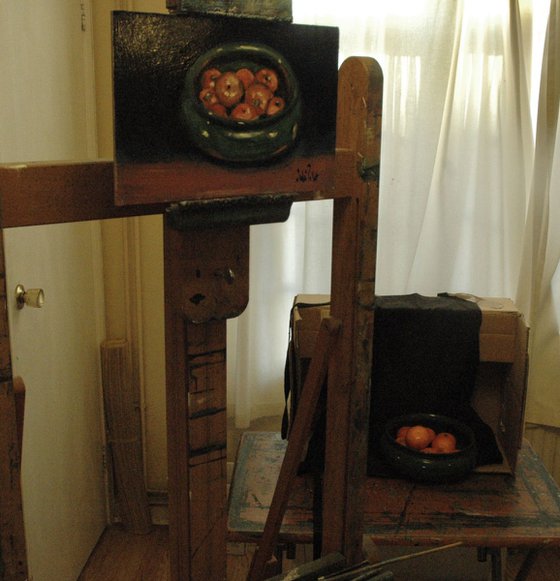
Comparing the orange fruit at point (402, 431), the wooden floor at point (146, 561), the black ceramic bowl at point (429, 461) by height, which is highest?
the orange fruit at point (402, 431)

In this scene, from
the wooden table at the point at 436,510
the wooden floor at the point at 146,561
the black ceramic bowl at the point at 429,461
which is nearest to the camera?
the wooden table at the point at 436,510

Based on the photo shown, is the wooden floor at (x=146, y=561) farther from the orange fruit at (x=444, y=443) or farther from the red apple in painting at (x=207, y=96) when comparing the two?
the red apple in painting at (x=207, y=96)

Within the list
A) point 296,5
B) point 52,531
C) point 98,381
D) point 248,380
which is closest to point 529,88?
point 296,5

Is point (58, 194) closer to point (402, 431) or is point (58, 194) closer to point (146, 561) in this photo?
point (402, 431)

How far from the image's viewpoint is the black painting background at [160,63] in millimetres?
812

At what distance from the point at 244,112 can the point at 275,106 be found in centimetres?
4

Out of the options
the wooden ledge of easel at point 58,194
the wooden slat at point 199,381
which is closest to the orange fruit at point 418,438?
the wooden slat at point 199,381

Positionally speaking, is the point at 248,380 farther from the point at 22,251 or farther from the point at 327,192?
the point at 327,192

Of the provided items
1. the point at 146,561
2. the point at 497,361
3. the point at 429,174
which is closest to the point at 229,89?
the point at 497,361

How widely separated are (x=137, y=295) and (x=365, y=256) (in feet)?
4.55

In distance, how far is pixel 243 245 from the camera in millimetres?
981

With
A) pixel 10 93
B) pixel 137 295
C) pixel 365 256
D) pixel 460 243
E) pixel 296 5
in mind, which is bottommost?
pixel 137 295

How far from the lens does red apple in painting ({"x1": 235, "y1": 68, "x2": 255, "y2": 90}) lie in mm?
881

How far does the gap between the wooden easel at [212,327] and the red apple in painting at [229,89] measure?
0.13 meters
